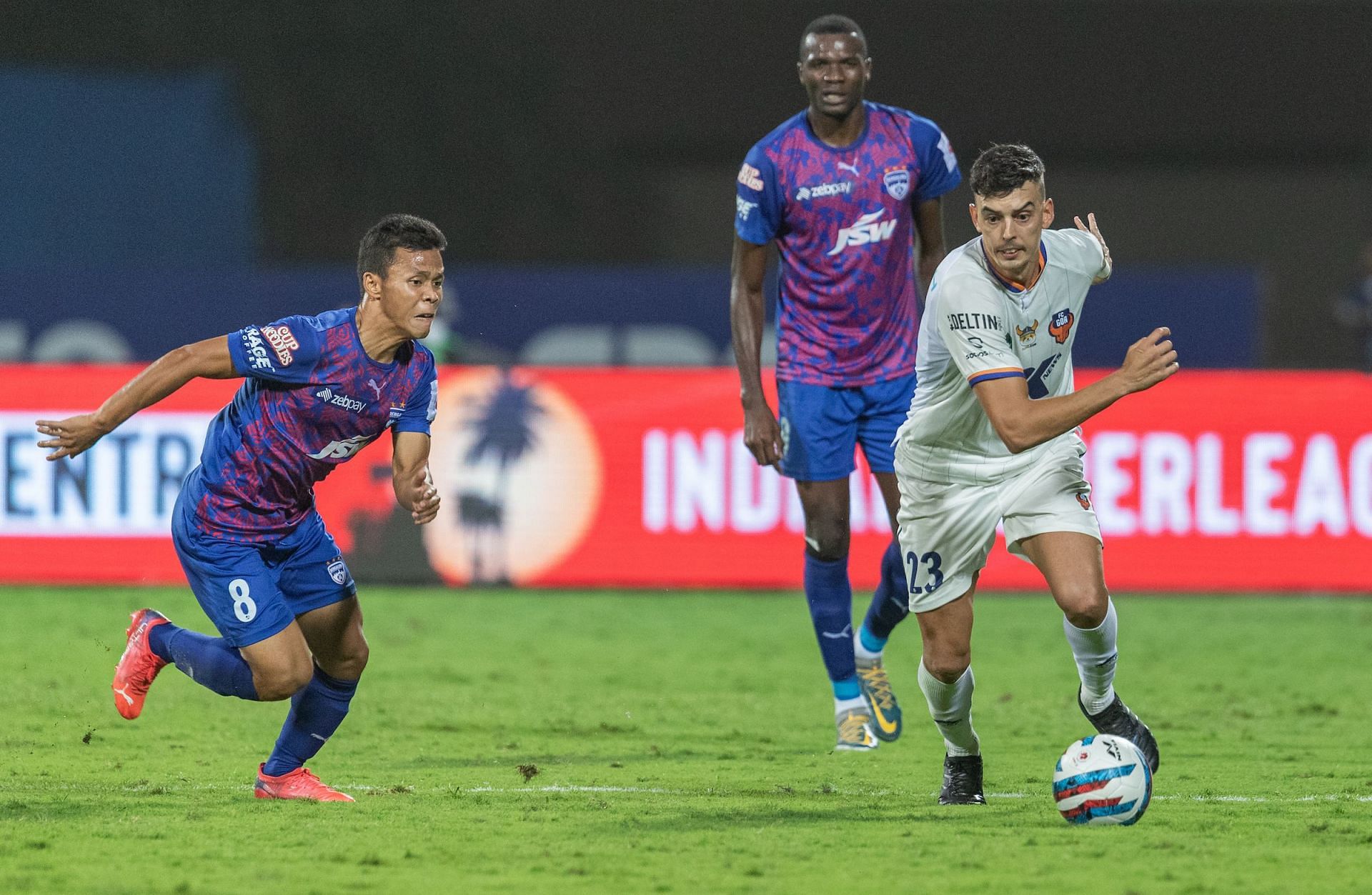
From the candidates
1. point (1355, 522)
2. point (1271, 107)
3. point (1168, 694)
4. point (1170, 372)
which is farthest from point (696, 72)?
point (1170, 372)

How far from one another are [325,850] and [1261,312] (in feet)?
42.8

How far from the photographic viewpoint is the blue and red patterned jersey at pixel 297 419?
5.70 meters

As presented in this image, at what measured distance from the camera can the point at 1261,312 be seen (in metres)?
16.4

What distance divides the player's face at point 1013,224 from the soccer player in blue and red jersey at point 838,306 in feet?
5.25

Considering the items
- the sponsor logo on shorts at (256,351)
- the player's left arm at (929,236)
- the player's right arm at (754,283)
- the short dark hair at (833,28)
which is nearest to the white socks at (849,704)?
the player's right arm at (754,283)

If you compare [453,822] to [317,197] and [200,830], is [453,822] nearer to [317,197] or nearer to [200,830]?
[200,830]

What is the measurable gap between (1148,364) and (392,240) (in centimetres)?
220

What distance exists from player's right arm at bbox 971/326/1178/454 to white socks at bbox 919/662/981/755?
31.1 inches

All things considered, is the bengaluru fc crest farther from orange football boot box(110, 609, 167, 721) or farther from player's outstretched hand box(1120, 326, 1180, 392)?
orange football boot box(110, 609, 167, 721)

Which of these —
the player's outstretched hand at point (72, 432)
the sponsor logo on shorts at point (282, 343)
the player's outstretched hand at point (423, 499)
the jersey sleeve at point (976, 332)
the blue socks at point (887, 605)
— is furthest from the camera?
the blue socks at point (887, 605)

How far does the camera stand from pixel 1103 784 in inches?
210

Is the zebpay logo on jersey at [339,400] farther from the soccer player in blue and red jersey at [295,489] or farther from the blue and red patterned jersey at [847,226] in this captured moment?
the blue and red patterned jersey at [847,226]

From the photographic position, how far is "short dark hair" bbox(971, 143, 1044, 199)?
544 centimetres

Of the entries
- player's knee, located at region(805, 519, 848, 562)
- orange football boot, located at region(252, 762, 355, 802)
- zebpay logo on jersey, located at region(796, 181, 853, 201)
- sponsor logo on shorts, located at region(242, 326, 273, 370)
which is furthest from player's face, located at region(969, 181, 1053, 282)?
orange football boot, located at region(252, 762, 355, 802)
